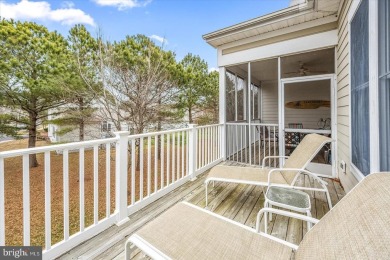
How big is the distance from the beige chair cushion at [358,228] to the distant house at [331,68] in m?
0.95

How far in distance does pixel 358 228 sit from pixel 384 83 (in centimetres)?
148

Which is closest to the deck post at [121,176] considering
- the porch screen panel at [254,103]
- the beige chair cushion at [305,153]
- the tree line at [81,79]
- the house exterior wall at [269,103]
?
the beige chair cushion at [305,153]

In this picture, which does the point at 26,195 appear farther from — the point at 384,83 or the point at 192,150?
the point at 384,83

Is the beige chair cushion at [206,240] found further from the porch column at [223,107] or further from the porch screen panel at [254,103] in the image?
the porch screen panel at [254,103]

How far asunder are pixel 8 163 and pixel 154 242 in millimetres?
12777

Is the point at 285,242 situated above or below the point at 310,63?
below

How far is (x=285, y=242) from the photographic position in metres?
1.39

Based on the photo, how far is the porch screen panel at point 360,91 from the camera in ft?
7.06

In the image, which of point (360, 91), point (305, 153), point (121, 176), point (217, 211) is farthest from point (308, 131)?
point (121, 176)

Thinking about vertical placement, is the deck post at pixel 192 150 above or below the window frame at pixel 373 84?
below

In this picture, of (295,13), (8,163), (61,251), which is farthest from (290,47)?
(8,163)

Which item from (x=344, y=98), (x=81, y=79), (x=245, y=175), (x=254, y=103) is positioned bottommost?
(x=245, y=175)

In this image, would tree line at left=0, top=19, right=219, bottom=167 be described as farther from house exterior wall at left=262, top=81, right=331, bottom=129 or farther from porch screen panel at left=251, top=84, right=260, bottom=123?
house exterior wall at left=262, top=81, right=331, bottom=129

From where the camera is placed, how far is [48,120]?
30.2ft
